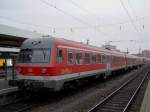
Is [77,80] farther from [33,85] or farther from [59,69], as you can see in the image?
[33,85]

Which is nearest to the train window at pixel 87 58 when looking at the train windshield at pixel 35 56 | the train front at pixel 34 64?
the train front at pixel 34 64

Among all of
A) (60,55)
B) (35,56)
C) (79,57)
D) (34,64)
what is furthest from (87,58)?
(34,64)

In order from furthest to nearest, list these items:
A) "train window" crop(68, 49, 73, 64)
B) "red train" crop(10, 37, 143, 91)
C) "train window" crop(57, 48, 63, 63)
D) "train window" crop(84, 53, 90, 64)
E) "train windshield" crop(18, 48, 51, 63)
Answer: "train window" crop(84, 53, 90, 64)
"train window" crop(68, 49, 73, 64)
"train window" crop(57, 48, 63, 63)
"train windshield" crop(18, 48, 51, 63)
"red train" crop(10, 37, 143, 91)

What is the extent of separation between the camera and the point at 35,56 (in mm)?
12141

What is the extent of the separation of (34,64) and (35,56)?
1.49ft

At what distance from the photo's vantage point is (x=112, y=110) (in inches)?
419

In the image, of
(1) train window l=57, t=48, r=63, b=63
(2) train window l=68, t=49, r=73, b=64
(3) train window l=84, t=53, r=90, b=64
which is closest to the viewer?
(1) train window l=57, t=48, r=63, b=63

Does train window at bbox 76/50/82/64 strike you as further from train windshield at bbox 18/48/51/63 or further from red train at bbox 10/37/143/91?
train windshield at bbox 18/48/51/63

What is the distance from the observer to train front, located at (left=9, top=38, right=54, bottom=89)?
11454 mm

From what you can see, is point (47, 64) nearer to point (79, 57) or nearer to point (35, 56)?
point (35, 56)

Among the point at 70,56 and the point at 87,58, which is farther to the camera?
the point at 87,58

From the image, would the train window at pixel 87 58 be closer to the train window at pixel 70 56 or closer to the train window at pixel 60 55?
the train window at pixel 70 56

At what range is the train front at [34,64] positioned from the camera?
11.5m

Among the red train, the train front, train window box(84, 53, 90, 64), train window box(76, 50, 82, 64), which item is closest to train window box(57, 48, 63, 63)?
the red train
